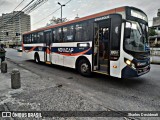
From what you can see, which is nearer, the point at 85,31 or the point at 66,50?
the point at 85,31

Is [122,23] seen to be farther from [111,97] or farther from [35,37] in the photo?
[35,37]

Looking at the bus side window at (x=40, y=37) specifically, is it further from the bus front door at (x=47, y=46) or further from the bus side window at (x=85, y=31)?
the bus side window at (x=85, y=31)

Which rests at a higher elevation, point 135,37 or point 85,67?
point 135,37

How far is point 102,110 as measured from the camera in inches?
134

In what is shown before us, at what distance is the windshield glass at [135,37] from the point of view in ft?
16.1

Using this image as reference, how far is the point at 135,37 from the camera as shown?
5121mm

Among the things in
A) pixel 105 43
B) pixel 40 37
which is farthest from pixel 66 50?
pixel 40 37

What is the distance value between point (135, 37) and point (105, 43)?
1.65 metres

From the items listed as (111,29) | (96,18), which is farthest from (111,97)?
(96,18)

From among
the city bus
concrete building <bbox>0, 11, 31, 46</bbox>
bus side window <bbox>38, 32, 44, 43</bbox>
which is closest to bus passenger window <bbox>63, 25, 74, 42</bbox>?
the city bus

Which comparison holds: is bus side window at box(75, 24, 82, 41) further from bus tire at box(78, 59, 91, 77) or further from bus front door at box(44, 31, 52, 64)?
bus front door at box(44, 31, 52, 64)

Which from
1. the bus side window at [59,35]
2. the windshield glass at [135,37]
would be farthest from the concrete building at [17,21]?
the windshield glass at [135,37]

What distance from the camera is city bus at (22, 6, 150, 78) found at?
4918 mm

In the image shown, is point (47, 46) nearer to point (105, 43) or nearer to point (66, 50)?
point (66, 50)
